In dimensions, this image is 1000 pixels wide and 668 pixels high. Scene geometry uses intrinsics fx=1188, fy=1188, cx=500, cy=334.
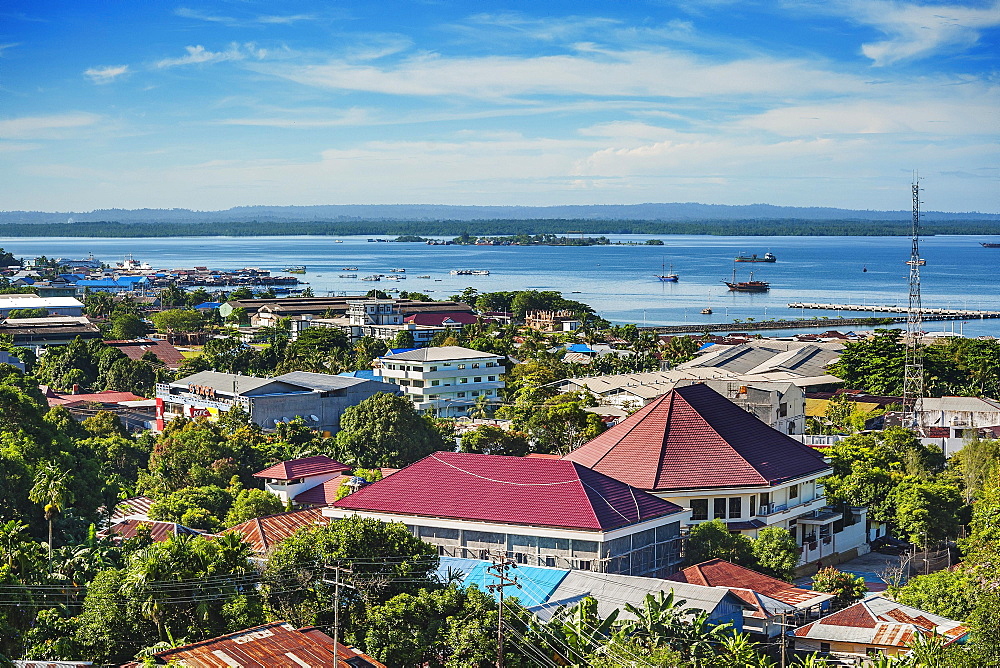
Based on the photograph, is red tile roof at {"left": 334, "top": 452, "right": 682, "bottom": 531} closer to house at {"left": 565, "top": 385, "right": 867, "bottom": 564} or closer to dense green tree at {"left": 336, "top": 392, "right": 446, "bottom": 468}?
house at {"left": 565, "top": 385, "right": 867, "bottom": 564}

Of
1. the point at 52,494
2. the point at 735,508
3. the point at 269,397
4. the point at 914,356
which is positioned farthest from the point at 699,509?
the point at 914,356

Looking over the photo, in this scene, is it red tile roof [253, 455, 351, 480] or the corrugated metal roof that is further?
red tile roof [253, 455, 351, 480]

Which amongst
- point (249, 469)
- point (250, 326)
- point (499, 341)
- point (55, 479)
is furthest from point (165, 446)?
point (250, 326)

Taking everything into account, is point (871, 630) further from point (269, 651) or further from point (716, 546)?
point (269, 651)

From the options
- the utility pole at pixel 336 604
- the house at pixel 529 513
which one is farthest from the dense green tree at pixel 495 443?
the utility pole at pixel 336 604

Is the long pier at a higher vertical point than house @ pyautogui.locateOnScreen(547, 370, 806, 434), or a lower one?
lower

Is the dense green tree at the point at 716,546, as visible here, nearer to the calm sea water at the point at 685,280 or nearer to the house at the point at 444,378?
the house at the point at 444,378

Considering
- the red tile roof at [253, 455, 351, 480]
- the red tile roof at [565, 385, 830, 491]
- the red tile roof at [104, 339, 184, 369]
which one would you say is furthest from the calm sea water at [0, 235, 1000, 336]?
the red tile roof at [253, 455, 351, 480]
